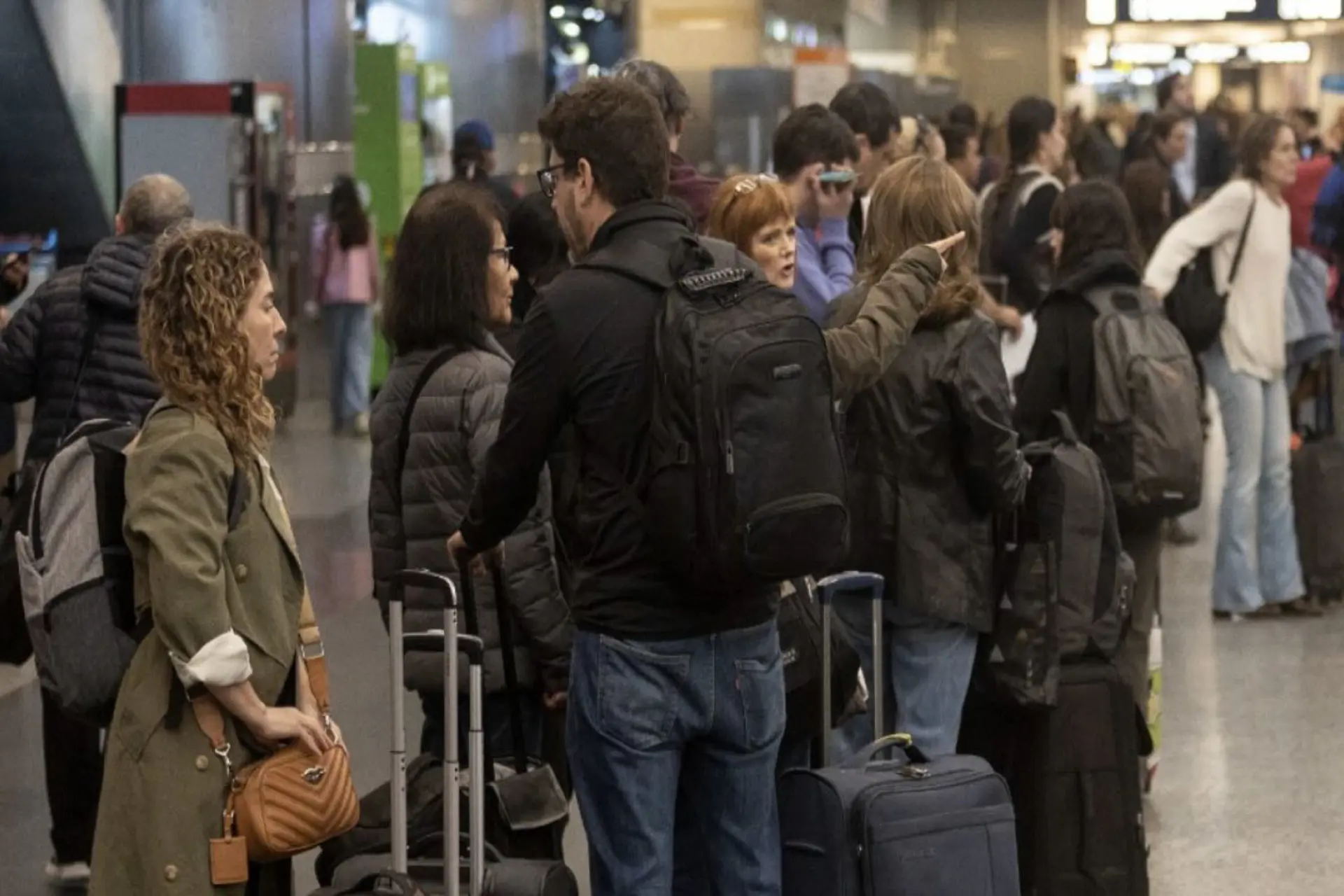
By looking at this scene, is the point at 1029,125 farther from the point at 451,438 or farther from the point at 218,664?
the point at 218,664

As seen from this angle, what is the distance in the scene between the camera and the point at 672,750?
12.8 ft

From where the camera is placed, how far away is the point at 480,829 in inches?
167

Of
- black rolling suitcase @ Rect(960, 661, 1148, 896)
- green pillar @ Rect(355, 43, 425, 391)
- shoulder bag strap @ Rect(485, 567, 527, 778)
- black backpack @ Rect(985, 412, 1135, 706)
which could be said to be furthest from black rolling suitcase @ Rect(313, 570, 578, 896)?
green pillar @ Rect(355, 43, 425, 391)

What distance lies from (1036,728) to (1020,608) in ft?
1.22

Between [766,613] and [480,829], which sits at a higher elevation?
[766,613]

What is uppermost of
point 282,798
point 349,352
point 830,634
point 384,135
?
point 384,135

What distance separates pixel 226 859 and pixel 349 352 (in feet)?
41.2

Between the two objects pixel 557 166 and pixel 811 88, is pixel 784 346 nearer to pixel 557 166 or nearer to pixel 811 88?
pixel 557 166

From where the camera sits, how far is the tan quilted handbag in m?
3.94

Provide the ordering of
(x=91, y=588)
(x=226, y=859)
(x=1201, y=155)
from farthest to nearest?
(x=1201, y=155) < (x=91, y=588) < (x=226, y=859)

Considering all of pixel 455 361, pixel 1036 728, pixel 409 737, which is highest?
pixel 455 361

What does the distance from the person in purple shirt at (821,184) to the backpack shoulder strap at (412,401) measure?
1505 millimetres

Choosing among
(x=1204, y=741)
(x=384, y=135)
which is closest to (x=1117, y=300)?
(x=1204, y=741)

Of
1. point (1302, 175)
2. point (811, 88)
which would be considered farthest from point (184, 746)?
point (811, 88)
